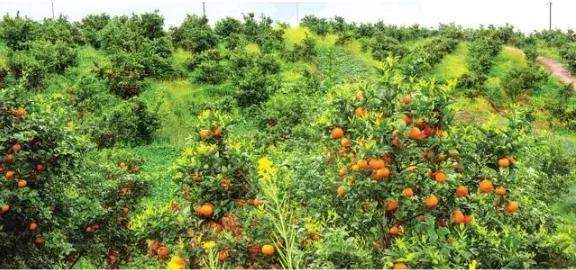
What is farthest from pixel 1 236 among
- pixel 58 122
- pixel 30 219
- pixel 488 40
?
pixel 488 40

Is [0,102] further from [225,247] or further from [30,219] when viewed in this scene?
[225,247]

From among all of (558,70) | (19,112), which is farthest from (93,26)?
(558,70)

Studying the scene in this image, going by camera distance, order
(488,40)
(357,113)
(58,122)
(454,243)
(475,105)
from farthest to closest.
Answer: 1. (488,40)
2. (475,105)
3. (58,122)
4. (357,113)
5. (454,243)

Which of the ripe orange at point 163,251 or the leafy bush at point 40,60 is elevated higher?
the leafy bush at point 40,60

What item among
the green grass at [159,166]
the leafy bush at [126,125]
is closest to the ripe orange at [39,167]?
the green grass at [159,166]

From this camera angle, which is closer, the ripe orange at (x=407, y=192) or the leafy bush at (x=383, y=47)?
the ripe orange at (x=407, y=192)

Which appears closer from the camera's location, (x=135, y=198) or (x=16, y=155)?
(x=16, y=155)

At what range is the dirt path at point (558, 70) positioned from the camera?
28866 mm

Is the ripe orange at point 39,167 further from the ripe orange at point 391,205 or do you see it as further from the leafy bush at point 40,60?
the leafy bush at point 40,60

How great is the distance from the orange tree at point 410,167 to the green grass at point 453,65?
75.2 feet

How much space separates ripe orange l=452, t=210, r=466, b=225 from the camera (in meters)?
4.15

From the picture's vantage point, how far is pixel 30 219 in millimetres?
6551

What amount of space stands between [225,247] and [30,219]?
126 inches

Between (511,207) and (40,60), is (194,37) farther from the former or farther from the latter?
(511,207)
